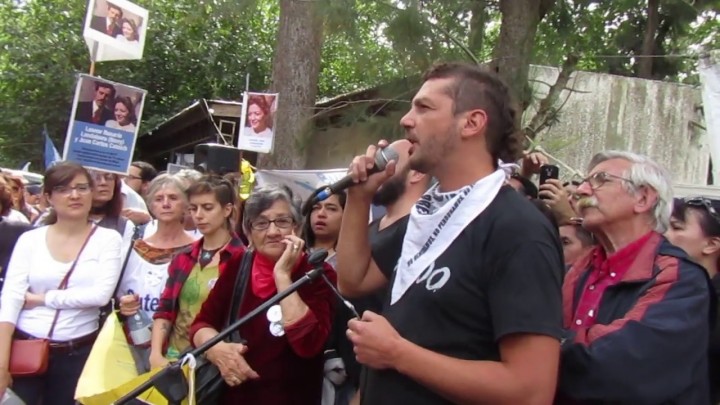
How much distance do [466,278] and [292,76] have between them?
7.65 meters

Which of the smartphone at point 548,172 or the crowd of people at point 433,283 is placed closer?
the crowd of people at point 433,283

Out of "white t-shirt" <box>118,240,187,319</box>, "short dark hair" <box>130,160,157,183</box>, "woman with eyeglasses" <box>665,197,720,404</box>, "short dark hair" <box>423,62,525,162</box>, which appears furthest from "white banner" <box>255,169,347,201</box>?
"short dark hair" <box>423,62,525,162</box>

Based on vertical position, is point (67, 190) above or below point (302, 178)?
below

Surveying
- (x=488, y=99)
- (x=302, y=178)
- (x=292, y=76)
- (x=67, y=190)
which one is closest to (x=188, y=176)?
(x=67, y=190)

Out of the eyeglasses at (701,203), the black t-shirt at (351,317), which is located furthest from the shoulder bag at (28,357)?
the eyeglasses at (701,203)

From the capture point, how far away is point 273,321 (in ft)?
10.7

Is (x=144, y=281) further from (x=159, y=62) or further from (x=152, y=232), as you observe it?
(x=159, y=62)

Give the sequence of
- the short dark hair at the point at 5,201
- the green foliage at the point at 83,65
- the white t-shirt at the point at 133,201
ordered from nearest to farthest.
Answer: the short dark hair at the point at 5,201, the white t-shirt at the point at 133,201, the green foliage at the point at 83,65

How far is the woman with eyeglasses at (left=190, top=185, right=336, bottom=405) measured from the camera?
3.21 meters

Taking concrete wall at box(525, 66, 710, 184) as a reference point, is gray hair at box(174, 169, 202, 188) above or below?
below

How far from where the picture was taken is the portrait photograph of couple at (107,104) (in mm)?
6043

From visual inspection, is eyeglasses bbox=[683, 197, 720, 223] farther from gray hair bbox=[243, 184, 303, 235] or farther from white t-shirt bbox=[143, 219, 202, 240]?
white t-shirt bbox=[143, 219, 202, 240]

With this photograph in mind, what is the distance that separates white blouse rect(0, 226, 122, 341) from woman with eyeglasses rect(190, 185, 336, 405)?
0.93 meters

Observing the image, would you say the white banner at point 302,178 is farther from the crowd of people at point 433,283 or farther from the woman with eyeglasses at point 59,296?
the woman with eyeglasses at point 59,296
